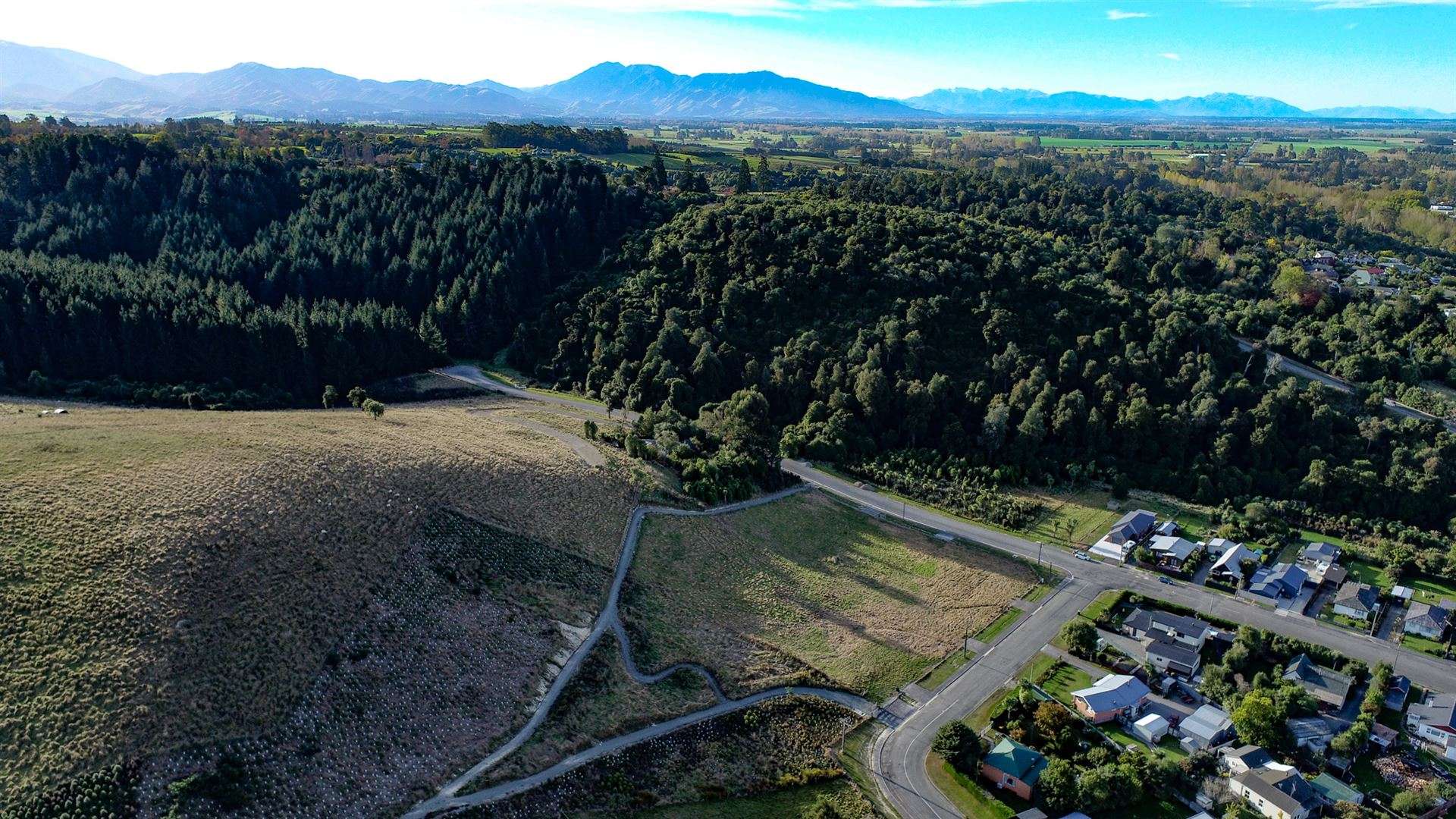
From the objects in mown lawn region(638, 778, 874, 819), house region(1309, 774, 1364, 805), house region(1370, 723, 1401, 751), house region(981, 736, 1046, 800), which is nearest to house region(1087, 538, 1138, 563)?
house region(1370, 723, 1401, 751)

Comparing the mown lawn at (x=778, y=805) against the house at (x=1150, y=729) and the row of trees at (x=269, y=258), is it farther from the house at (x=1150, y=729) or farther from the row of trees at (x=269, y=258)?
the row of trees at (x=269, y=258)

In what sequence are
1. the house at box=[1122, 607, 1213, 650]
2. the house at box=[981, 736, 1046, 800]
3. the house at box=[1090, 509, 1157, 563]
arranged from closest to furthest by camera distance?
the house at box=[981, 736, 1046, 800] → the house at box=[1122, 607, 1213, 650] → the house at box=[1090, 509, 1157, 563]

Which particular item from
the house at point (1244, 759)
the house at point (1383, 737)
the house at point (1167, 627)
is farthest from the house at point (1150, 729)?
the house at point (1383, 737)

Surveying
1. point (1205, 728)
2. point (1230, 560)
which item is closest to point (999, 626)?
point (1205, 728)

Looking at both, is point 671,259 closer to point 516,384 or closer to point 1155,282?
point 516,384

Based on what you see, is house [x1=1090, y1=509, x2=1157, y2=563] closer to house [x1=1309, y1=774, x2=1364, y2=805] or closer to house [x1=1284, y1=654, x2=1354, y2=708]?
house [x1=1284, y1=654, x2=1354, y2=708]

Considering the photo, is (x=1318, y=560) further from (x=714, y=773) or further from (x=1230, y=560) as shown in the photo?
(x=714, y=773)
